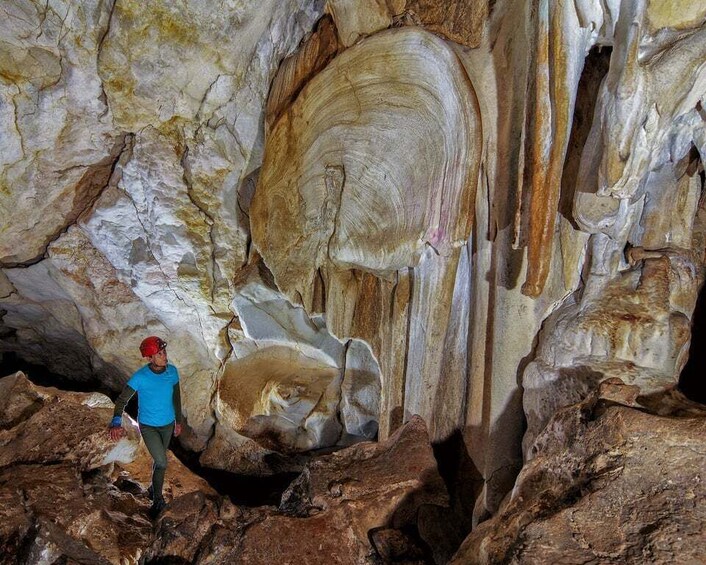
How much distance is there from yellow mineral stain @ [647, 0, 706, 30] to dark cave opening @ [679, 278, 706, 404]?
2.05 m

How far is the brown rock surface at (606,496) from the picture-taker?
151 cm

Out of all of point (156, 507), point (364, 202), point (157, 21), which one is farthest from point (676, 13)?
point (156, 507)

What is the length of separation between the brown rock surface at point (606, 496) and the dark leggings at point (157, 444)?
216 centimetres

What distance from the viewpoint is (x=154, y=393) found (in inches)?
129

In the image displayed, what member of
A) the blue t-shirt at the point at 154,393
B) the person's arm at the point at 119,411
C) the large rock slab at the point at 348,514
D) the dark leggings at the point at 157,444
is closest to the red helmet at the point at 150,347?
the blue t-shirt at the point at 154,393

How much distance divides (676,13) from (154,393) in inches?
121

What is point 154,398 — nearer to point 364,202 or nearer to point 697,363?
point 364,202

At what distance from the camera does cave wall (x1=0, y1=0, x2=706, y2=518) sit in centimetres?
222

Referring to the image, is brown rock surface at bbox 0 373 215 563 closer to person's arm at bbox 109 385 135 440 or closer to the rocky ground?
the rocky ground

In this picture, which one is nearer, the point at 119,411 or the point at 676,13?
the point at 676,13

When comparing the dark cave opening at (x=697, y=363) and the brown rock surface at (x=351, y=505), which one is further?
Answer: the dark cave opening at (x=697, y=363)

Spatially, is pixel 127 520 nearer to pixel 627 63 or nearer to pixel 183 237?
pixel 183 237

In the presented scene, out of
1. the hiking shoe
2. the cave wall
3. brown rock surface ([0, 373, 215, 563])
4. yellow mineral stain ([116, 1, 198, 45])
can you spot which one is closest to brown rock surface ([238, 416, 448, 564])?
the cave wall

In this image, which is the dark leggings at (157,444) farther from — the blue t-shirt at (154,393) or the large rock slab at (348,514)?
the large rock slab at (348,514)
